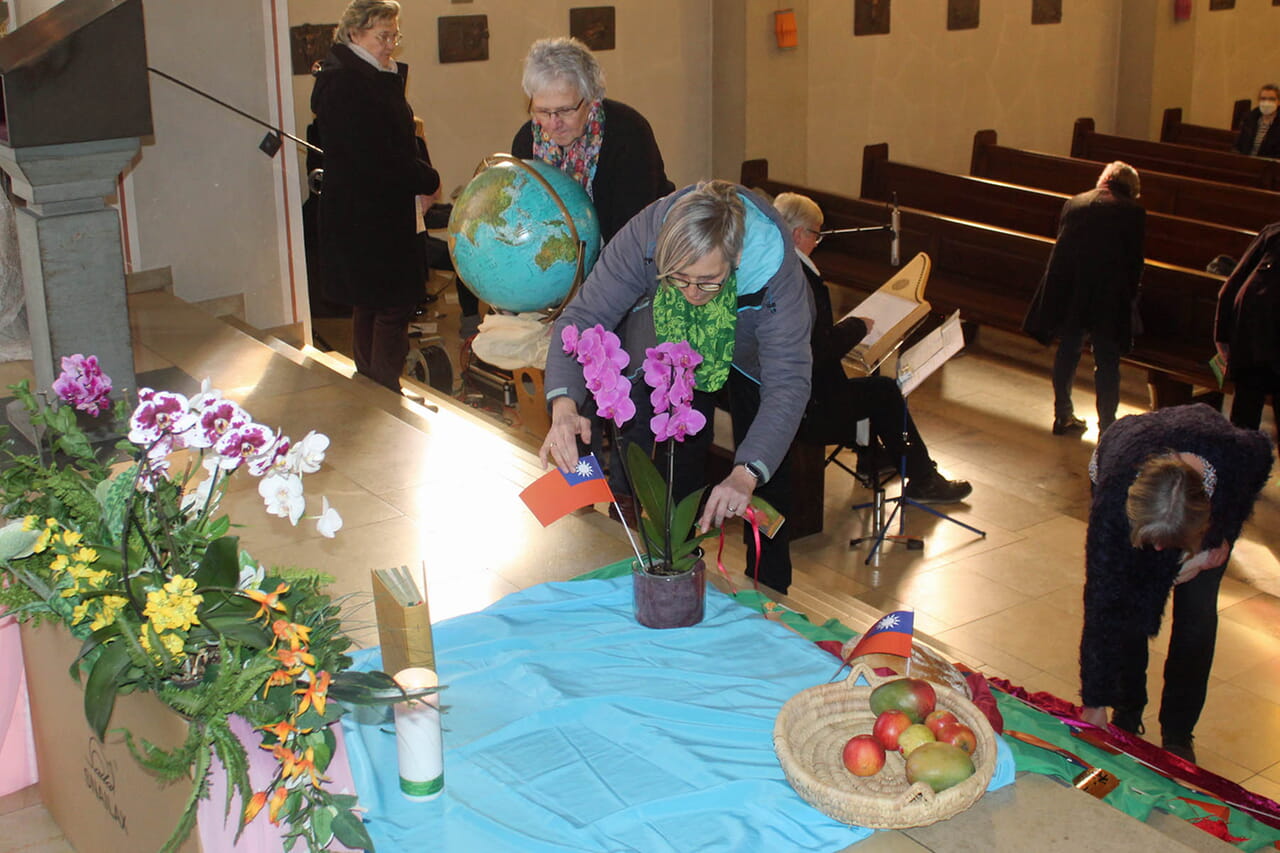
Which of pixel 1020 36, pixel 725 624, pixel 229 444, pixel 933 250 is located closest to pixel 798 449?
pixel 725 624

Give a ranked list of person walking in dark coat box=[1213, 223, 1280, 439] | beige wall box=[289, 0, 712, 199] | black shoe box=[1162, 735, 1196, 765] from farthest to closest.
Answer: beige wall box=[289, 0, 712, 199] < person walking in dark coat box=[1213, 223, 1280, 439] < black shoe box=[1162, 735, 1196, 765]

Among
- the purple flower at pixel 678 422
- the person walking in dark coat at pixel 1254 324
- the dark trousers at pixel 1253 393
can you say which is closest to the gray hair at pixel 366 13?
the purple flower at pixel 678 422

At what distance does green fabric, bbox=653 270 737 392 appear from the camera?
3.33m

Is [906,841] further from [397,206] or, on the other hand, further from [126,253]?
[126,253]

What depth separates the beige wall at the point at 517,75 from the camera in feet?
29.1

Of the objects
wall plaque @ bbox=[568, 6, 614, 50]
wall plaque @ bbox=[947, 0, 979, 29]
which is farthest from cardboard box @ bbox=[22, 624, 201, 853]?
wall plaque @ bbox=[947, 0, 979, 29]

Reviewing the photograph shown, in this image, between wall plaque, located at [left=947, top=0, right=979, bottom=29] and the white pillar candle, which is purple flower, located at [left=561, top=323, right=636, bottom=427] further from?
wall plaque, located at [left=947, top=0, right=979, bottom=29]

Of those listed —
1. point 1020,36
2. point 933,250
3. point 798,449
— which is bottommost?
point 798,449

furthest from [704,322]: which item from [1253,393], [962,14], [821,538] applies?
[962,14]

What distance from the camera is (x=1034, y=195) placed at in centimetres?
925

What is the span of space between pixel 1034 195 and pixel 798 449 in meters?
4.35

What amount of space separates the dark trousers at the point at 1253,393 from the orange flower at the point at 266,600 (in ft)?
17.7

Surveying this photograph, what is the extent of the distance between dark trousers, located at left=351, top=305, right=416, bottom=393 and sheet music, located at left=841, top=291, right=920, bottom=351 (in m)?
1.91

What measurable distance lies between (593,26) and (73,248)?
5789 millimetres
